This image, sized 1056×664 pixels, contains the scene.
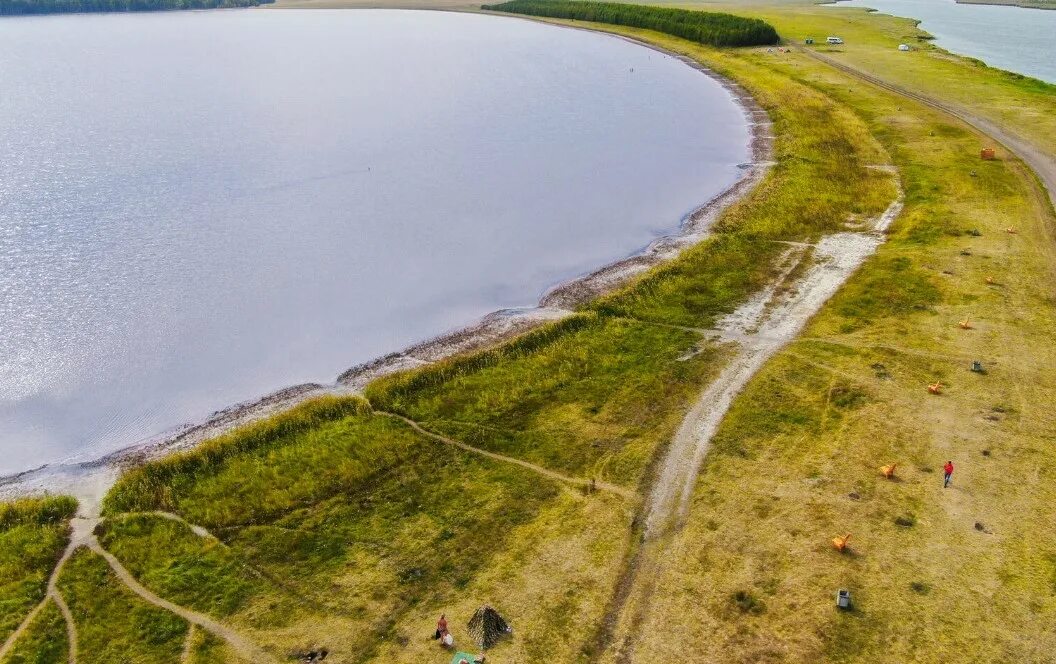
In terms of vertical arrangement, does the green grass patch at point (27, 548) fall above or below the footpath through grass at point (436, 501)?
below

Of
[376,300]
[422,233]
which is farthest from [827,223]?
[376,300]

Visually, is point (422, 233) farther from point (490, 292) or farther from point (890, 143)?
point (890, 143)

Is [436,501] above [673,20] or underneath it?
underneath

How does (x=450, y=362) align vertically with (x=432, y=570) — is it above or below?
above

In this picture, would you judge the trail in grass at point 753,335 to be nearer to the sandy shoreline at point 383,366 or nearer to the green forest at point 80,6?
the sandy shoreline at point 383,366

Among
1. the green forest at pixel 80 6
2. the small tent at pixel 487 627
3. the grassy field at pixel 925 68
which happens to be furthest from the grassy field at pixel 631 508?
the green forest at pixel 80 6

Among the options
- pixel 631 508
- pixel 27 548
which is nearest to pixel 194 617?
pixel 27 548

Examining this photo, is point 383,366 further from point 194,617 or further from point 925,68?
point 925,68
